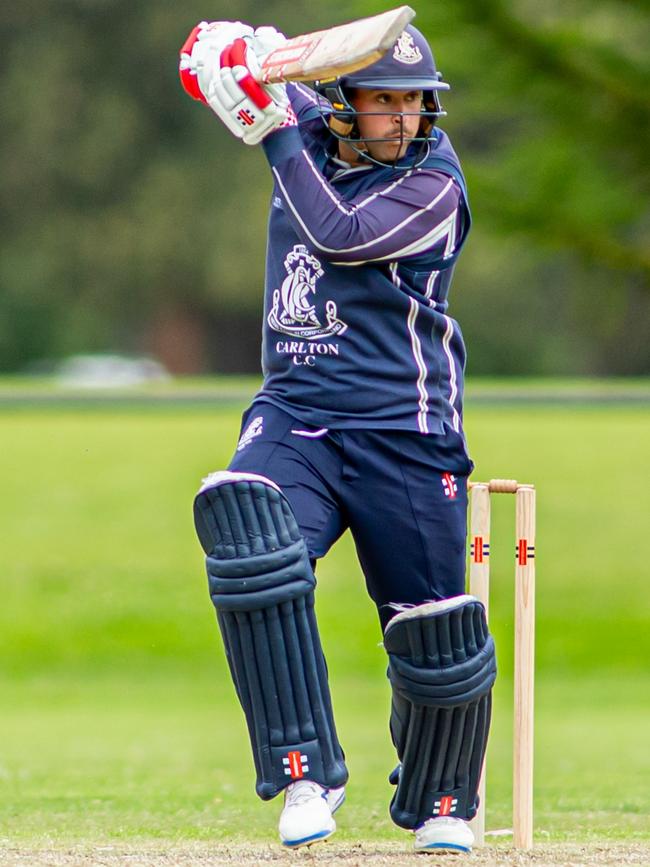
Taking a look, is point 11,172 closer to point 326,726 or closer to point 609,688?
point 609,688

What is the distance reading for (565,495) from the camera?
12656mm

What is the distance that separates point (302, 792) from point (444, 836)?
1.27 ft

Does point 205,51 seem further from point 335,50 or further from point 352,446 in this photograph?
point 352,446

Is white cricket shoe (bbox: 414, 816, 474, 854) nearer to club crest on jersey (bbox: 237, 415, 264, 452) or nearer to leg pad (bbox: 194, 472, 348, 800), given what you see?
leg pad (bbox: 194, 472, 348, 800)

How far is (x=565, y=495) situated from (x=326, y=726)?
937 centimetres

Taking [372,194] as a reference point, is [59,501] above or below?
below

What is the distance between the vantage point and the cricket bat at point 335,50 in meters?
3.14

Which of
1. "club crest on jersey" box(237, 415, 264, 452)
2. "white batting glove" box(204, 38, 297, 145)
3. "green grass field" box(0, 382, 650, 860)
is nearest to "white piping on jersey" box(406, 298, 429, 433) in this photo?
"club crest on jersey" box(237, 415, 264, 452)

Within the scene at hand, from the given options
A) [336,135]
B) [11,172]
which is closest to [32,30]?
[11,172]

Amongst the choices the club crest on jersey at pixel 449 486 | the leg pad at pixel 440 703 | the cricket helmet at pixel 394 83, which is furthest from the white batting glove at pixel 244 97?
the leg pad at pixel 440 703

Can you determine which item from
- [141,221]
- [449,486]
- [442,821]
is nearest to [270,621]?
[449,486]

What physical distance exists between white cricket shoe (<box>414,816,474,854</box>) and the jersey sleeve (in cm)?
122

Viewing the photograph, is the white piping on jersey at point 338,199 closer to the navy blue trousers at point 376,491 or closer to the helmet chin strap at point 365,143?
the helmet chin strap at point 365,143

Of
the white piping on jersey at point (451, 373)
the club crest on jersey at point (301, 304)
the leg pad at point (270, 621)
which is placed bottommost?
the leg pad at point (270, 621)
